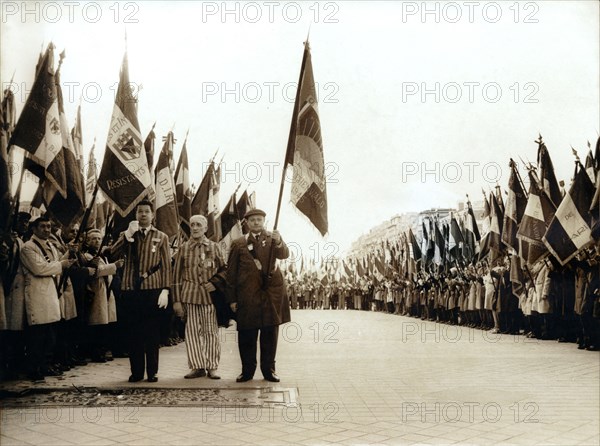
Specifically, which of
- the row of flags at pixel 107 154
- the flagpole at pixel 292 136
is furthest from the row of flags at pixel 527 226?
the flagpole at pixel 292 136

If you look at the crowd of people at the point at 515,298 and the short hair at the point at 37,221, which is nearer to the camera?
the short hair at the point at 37,221

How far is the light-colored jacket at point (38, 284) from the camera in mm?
6648

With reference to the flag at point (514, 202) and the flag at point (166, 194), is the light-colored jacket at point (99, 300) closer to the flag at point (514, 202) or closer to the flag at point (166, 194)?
the flag at point (166, 194)

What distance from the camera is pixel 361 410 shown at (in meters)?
5.90

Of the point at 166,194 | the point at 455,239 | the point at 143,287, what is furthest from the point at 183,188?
the point at 455,239

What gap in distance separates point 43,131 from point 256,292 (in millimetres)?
2855

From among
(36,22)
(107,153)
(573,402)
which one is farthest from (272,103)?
(573,402)

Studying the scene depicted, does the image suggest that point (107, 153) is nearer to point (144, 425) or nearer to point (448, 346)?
point (144, 425)

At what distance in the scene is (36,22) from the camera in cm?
649

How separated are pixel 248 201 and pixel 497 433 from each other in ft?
16.4

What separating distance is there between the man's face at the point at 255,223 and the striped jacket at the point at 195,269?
57 centimetres

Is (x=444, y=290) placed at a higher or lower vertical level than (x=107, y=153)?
lower

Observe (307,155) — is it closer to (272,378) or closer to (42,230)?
(272,378)

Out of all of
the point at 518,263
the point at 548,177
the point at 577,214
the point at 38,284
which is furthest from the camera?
the point at 518,263
